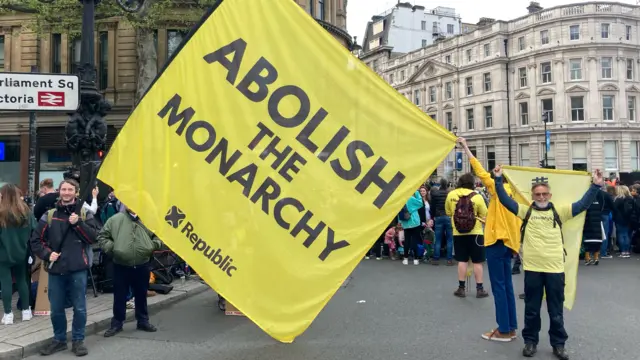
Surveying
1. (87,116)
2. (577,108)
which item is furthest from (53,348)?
(577,108)

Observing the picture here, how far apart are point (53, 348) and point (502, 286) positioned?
205 inches

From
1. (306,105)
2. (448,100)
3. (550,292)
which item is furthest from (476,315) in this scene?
(448,100)

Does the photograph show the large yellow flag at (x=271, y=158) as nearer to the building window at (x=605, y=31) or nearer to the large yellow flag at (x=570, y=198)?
the large yellow flag at (x=570, y=198)

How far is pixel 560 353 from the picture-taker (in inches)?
199

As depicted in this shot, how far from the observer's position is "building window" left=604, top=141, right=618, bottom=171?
51094 millimetres

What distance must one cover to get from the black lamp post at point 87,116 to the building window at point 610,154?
54783mm

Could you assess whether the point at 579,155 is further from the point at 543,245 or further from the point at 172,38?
the point at 543,245

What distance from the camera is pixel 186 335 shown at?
6.08 metres

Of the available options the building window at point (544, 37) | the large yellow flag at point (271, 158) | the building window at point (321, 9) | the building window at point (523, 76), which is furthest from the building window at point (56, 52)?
the building window at point (544, 37)

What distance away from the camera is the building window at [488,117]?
59562 mm

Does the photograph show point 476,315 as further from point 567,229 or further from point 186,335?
point 186,335

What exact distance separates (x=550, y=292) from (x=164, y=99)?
14.3ft

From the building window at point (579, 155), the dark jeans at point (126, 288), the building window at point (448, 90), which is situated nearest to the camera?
the dark jeans at point (126, 288)

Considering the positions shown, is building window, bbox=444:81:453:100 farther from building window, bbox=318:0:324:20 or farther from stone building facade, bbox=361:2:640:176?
building window, bbox=318:0:324:20
